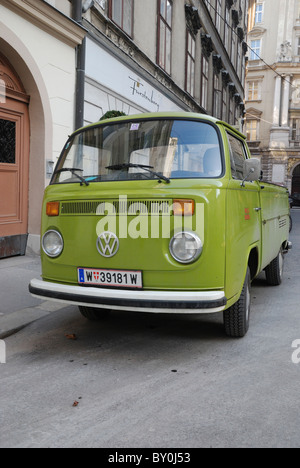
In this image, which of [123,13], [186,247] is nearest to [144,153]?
[186,247]

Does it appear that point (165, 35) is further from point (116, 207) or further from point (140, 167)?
point (116, 207)

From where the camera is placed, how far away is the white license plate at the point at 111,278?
3.49m

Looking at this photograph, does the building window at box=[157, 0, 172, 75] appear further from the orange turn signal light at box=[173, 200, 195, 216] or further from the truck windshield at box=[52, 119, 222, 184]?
the orange turn signal light at box=[173, 200, 195, 216]

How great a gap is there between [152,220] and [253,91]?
5220 cm

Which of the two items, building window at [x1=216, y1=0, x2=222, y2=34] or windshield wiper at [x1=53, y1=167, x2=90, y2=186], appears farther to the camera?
building window at [x1=216, y1=0, x2=222, y2=34]

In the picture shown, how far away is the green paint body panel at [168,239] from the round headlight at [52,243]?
46 mm

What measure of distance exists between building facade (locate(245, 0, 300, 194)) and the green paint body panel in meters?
46.9

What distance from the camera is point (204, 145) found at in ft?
12.6

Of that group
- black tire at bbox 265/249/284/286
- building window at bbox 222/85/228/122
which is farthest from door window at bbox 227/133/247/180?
building window at bbox 222/85/228/122

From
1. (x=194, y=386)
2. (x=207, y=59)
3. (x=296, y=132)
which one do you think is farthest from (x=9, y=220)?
(x=296, y=132)

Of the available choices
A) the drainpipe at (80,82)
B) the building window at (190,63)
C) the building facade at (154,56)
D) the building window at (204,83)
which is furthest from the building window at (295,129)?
the drainpipe at (80,82)

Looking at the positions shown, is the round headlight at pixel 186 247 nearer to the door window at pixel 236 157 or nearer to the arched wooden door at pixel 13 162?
the door window at pixel 236 157

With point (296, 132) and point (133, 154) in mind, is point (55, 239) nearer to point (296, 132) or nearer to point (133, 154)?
point (133, 154)

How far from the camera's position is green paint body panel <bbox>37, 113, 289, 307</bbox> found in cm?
341
